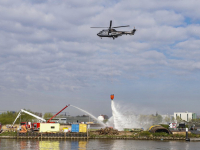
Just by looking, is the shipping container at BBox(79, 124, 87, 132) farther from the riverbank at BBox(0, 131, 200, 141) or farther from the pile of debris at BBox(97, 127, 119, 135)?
the pile of debris at BBox(97, 127, 119, 135)

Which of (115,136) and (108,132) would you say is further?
(108,132)

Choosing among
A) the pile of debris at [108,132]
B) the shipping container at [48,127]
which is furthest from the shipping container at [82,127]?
the shipping container at [48,127]

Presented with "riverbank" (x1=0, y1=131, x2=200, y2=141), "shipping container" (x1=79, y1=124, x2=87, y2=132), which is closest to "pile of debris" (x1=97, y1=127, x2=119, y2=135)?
"riverbank" (x1=0, y1=131, x2=200, y2=141)

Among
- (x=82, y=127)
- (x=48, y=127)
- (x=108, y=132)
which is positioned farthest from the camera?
(x=48, y=127)

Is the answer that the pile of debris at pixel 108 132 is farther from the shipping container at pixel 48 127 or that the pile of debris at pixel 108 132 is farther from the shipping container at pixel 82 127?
the shipping container at pixel 48 127

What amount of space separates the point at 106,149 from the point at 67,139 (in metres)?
23.9

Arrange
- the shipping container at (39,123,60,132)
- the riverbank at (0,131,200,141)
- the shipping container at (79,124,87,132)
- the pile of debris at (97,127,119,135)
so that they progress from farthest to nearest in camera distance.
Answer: the shipping container at (39,123,60,132) → the shipping container at (79,124,87,132) → the pile of debris at (97,127,119,135) → the riverbank at (0,131,200,141)

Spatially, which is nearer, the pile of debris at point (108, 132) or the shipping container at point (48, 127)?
the pile of debris at point (108, 132)

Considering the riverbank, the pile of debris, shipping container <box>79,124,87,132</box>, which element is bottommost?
the riverbank

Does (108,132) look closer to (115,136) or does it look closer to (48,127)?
(115,136)

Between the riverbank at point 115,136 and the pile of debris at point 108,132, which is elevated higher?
the pile of debris at point 108,132

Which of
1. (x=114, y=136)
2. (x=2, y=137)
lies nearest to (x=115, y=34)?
(x=114, y=136)

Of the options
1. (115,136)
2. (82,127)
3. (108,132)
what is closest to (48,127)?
(82,127)

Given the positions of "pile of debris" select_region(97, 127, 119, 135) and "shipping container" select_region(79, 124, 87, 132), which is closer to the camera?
"pile of debris" select_region(97, 127, 119, 135)
